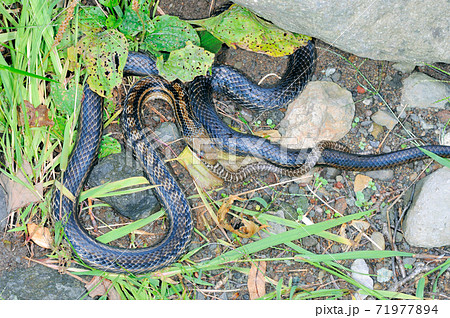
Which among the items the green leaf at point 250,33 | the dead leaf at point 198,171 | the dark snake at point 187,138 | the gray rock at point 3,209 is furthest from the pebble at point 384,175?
the gray rock at point 3,209

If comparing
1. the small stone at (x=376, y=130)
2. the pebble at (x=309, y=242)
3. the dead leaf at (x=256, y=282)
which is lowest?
the dead leaf at (x=256, y=282)

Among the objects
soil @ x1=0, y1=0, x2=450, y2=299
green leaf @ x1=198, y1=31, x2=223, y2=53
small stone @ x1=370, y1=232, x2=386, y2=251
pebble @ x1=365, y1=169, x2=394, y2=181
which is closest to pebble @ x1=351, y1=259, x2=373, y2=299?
soil @ x1=0, y1=0, x2=450, y2=299

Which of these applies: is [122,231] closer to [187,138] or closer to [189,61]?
[187,138]

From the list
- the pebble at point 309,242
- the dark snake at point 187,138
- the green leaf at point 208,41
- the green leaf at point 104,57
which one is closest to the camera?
the green leaf at point 104,57

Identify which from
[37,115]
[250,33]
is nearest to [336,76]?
[250,33]

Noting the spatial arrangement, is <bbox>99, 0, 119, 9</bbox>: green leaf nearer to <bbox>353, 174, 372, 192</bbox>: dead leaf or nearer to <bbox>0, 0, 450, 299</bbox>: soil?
<bbox>0, 0, 450, 299</bbox>: soil

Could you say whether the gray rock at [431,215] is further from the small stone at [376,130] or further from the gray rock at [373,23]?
the gray rock at [373,23]

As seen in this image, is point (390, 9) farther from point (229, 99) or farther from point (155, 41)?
point (155, 41)
